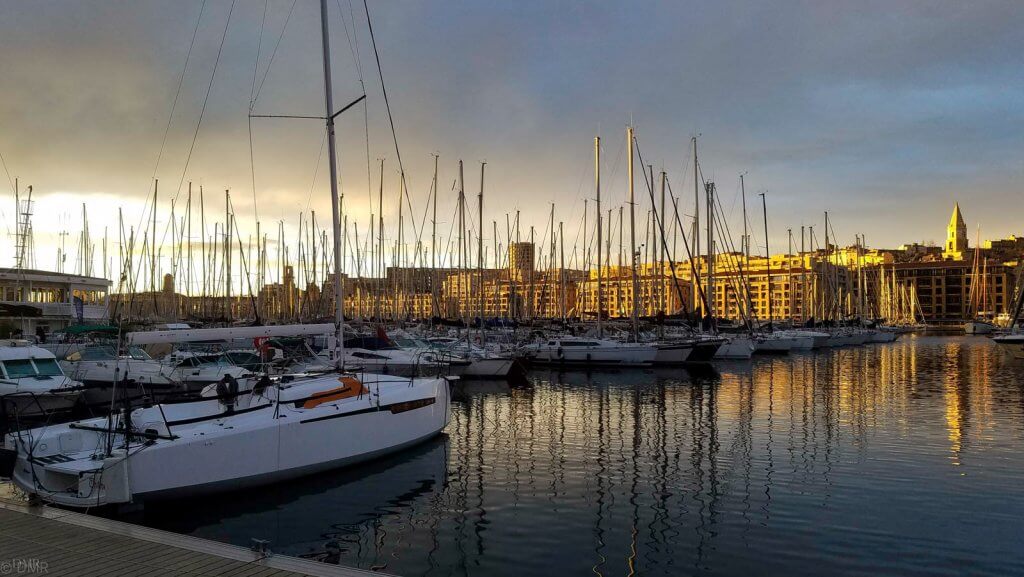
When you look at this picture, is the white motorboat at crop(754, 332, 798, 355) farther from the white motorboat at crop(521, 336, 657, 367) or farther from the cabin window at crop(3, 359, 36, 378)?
the cabin window at crop(3, 359, 36, 378)

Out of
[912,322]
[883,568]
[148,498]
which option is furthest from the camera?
[912,322]

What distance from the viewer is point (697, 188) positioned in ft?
191

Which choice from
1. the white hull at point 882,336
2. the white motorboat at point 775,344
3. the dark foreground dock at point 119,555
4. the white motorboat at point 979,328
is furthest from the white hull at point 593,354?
the white motorboat at point 979,328

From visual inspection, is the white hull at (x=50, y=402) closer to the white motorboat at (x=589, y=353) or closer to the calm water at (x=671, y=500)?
the calm water at (x=671, y=500)

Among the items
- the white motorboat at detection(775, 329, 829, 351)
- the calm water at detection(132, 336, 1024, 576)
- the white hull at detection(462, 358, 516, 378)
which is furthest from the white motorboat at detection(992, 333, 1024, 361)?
the white hull at detection(462, 358, 516, 378)

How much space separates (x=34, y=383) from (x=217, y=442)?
1394cm

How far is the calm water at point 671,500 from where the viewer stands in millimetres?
10812

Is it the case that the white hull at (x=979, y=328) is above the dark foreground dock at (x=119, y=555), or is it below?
below

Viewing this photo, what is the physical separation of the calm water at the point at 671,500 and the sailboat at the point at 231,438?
23.5 inches

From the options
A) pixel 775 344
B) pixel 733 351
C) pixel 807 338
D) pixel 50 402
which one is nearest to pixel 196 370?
pixel 50 402

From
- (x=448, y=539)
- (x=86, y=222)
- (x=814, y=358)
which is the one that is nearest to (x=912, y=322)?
(x=814, y=358)

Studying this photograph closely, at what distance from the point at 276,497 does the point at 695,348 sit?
36.0 m

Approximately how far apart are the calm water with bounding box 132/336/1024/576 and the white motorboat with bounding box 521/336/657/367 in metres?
20.3

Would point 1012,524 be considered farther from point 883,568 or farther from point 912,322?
point 912,322
